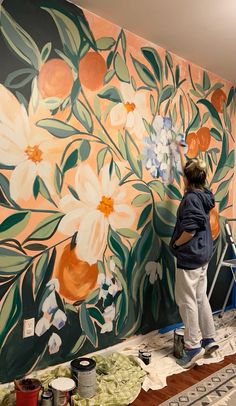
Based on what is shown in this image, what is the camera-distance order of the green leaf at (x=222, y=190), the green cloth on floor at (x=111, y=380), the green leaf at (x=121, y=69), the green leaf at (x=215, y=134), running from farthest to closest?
the green leaf at (x=222, y=190)
the green leaf at (x=215, y=134)
the green leaf at (x=121, y=69)
the green cloth on floor at (x=111, y=380)

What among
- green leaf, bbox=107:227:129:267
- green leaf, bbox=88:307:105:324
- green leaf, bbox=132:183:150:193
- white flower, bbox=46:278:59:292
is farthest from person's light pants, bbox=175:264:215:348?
white flower, bbox=46:278:59:292

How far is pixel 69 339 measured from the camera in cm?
244

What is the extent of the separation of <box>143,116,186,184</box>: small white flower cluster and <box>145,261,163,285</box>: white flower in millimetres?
707

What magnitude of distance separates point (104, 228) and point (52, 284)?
0.55 m

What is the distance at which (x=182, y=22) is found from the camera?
2.58 metres

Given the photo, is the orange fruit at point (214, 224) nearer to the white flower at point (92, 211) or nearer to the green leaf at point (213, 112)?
the green leaf at point (213, 112)

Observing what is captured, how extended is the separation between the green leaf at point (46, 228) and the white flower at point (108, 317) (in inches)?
29.9

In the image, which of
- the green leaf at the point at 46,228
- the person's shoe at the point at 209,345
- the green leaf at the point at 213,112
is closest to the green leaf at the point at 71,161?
the green leaf at the point at 46,228

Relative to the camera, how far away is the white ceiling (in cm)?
236

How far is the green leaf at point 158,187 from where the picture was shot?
300cm

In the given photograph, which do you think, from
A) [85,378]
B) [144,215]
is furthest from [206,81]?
[85,378]

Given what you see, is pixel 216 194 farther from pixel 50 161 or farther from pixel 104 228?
pixel 50 161

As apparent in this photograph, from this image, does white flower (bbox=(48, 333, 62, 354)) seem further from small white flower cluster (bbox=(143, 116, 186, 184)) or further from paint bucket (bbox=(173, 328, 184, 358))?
small white flower cluster (bbox=(143, 116, 186, 184))

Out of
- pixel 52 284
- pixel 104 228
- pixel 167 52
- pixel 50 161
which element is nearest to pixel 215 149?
pixel 167 52
